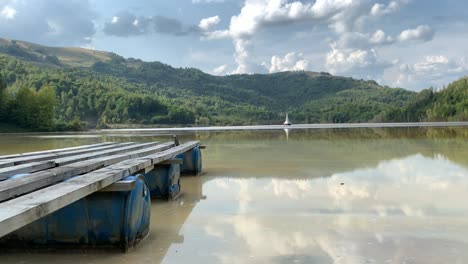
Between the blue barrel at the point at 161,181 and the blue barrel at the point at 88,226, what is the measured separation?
419 cm

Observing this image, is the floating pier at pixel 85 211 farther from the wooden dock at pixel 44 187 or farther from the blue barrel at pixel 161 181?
the blue barrel at pixel 161 181

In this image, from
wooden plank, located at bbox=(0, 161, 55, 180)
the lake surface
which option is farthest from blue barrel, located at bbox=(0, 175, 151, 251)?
wooden plank, located at bbox=(0, 161, 55, 180)

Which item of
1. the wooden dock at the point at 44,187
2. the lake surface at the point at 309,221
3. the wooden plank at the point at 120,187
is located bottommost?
the lake surface at the point at 309,221

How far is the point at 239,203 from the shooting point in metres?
10.9

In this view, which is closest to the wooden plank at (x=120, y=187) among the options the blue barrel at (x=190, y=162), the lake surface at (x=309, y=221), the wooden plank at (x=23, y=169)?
A: the lake surface at (x=309, y=221)

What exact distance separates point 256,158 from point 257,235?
14.7m

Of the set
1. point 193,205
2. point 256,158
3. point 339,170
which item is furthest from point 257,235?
point 256,158

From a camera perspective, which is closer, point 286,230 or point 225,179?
point 286,230

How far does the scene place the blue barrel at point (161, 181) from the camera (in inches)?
446

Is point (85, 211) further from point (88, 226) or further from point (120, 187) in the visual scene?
point (120, 187)

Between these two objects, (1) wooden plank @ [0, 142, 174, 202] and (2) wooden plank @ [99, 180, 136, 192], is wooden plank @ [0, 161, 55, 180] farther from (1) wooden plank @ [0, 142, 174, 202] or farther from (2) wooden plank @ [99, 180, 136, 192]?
(2) wooden plank @ [99, 180, 136, 192]

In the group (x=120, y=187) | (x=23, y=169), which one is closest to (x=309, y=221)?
(x=120, y=187)

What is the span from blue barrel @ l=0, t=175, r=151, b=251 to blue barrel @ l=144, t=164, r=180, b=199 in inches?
165

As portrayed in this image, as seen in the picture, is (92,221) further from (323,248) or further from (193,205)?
(193,205)
